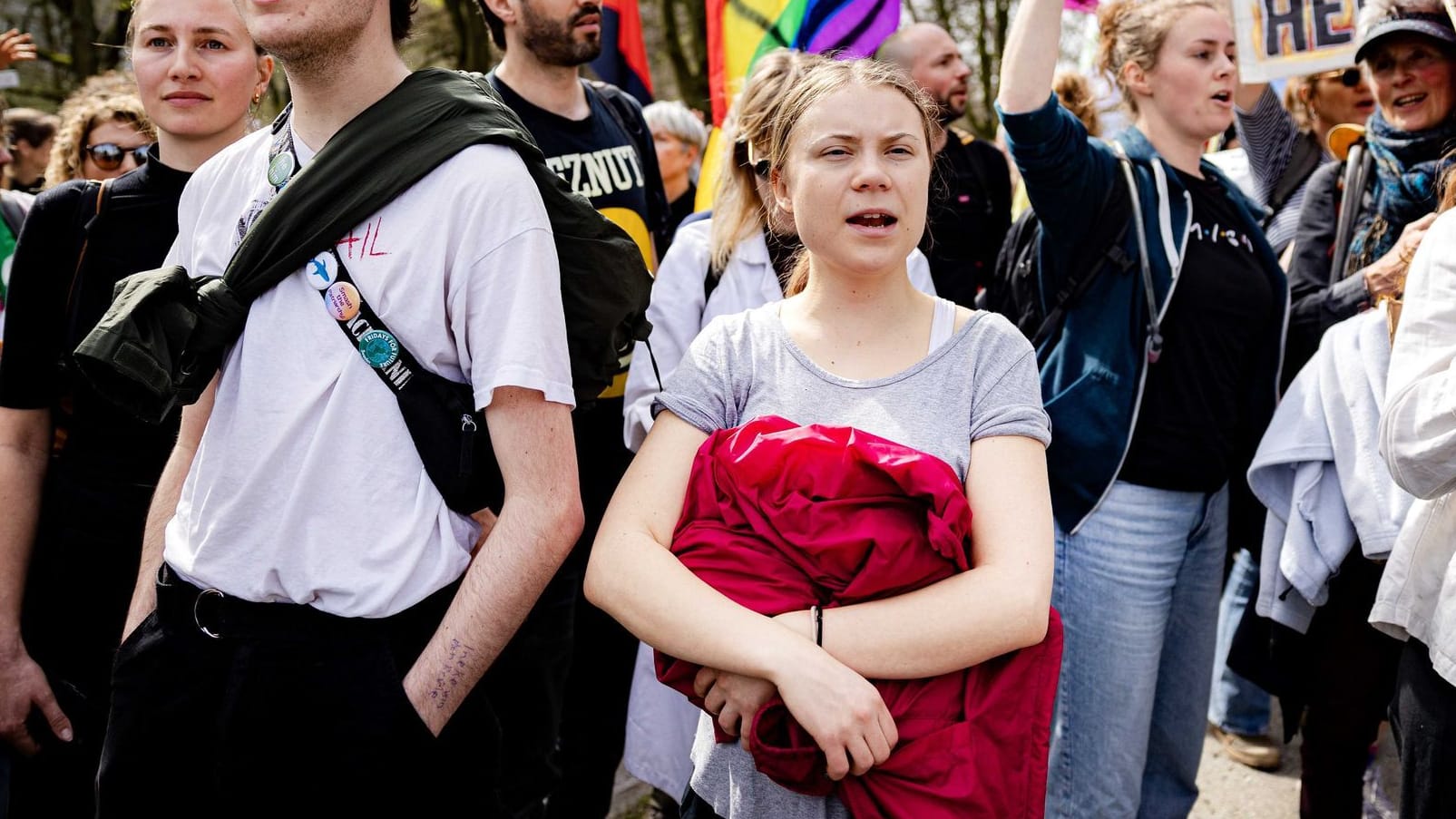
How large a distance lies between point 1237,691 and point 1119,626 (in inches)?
61.4

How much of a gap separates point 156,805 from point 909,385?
1.39 m

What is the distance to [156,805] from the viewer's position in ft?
6.18

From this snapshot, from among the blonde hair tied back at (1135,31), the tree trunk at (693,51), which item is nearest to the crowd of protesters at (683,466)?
the blonde hair tied back at (1135,31)

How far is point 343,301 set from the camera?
1.81 metres

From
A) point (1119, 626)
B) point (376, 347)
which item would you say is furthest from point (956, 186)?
point (376, 347)

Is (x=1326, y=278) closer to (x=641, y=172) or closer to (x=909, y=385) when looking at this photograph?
(x=641, y=172)

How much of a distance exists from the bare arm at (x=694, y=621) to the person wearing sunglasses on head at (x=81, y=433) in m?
1.22

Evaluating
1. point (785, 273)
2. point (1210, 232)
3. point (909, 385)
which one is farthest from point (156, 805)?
point (1210, 232)

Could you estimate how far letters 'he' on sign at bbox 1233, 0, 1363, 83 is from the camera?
4254mm

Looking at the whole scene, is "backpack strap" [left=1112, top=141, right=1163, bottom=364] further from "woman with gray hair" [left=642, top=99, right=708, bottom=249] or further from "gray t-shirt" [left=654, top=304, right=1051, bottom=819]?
"woman with gray hair" [left=642, top=99, right=708, bottom=249]

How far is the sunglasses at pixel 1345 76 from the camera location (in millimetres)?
4621

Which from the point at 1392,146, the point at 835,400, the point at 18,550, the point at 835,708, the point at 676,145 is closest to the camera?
the point at 835,708

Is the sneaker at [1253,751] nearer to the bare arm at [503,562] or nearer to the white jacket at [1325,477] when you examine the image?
the white jacket at [1325,477]

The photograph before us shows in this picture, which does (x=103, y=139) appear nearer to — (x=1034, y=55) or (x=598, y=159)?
(x=598, y=159)
